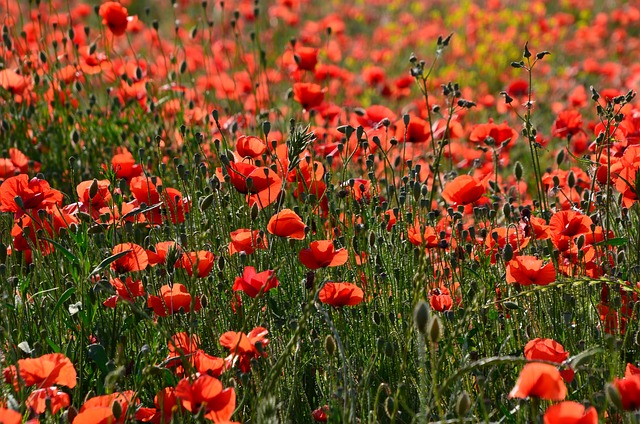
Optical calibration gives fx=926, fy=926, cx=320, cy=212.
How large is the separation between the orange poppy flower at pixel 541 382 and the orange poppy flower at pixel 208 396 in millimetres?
546

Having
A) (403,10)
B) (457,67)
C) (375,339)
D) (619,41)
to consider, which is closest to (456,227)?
(375,339)

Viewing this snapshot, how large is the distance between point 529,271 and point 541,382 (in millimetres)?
632

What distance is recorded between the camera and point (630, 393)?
1.69 m

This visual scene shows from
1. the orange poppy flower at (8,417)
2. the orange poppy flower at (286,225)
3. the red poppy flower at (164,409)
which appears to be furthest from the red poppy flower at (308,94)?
the orange poppy flower at (8,417)

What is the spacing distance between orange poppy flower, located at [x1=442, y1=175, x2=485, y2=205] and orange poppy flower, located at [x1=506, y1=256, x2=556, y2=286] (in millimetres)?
385

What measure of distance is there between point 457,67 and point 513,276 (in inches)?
214

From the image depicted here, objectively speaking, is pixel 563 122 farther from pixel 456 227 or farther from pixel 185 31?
pixel 185 31

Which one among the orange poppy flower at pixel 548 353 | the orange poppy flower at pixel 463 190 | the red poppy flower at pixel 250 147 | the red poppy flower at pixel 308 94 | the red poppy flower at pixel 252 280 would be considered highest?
the red poppy flower at pixel 308 94

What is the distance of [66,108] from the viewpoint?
14.3ft

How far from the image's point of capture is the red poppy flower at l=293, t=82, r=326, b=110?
11.6ft

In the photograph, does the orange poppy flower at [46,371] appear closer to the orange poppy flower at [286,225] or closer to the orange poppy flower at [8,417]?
the orange poppy flower at [8,417]

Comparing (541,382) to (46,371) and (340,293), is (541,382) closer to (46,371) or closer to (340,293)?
(340,293)

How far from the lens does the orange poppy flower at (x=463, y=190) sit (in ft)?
8.52

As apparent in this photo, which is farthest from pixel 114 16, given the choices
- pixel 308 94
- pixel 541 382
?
pixel 541 382
